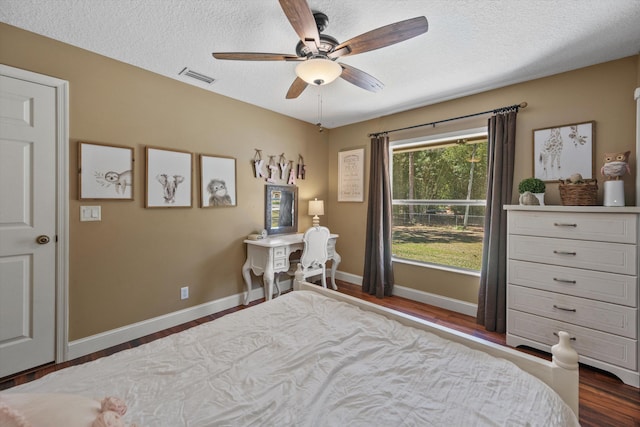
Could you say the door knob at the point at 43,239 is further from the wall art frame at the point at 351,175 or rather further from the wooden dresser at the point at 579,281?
the wooden dresser at the point at 579,281

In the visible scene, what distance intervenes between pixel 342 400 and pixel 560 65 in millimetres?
3136

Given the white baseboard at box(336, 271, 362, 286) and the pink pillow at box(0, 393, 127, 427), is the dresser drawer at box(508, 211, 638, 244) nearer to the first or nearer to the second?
the white baseboard at box(336, 271, 362, 286)

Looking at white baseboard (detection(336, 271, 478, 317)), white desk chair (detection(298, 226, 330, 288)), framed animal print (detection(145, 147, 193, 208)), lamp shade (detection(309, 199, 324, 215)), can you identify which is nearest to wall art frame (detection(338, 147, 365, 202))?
lamp shade (detection(309, 199, 324, 215))

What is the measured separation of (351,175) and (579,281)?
109 inches

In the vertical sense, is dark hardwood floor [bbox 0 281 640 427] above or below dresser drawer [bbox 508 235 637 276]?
below

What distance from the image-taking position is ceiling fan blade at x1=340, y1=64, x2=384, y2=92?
195cm

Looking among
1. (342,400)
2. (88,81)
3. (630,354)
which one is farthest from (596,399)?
(88,81)

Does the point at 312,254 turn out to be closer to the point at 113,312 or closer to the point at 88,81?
the point at 113,312

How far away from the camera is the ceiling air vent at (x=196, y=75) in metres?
2.51

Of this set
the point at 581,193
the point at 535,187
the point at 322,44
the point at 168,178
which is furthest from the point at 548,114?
the point at 168,178

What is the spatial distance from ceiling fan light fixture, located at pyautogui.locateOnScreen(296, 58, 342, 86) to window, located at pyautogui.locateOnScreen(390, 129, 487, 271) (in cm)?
199

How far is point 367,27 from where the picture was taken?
1886 mm

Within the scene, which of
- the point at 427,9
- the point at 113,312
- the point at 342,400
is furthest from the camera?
the point at 113,312

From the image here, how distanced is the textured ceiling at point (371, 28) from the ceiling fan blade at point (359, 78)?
0.27m
